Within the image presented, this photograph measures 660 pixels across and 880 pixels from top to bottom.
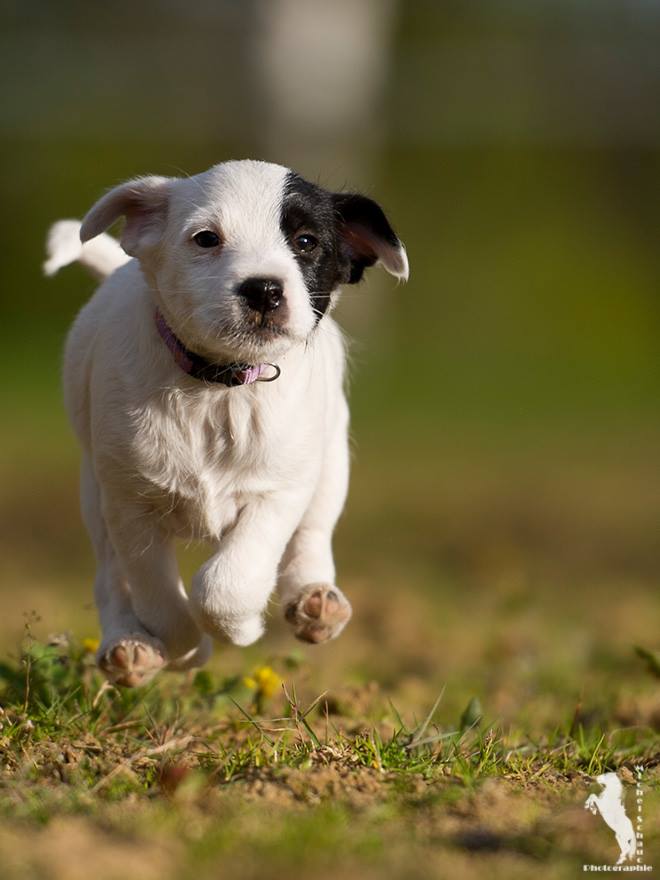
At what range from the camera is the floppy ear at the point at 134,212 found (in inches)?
175

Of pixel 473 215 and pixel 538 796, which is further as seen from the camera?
pixel 473 215

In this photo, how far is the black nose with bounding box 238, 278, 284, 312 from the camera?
4059mm

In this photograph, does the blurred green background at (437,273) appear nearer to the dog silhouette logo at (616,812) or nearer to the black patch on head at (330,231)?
the black patch on head at (330,231)

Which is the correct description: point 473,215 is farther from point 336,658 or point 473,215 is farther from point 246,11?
point 336,658

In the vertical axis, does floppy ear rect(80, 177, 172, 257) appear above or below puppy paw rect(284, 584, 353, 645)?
above

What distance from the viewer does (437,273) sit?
27.2 m

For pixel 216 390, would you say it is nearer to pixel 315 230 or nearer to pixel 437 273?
pixel 315 230

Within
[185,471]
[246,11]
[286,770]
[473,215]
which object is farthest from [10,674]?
[473,215]

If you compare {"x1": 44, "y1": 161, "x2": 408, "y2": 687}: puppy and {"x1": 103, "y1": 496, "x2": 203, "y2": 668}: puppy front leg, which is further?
{"x1": 103, "y1": 496, "x2": 203, "y2": 668}: puppy front leg

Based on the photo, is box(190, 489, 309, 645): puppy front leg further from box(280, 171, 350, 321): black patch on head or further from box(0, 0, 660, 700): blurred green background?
box(0, 0, 660, 700): blurred green background

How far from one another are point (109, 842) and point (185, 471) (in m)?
1.45

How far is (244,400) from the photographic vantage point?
4.41m

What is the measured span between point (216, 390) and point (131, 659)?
88 centimetres

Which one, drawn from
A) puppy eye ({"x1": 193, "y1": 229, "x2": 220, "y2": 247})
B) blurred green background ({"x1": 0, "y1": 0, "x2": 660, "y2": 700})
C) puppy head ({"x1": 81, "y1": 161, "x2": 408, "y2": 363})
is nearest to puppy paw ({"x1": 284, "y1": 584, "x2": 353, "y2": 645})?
puppy head ({"x1": 81, "y1": 161, "x2": 408, "y2": 363})
